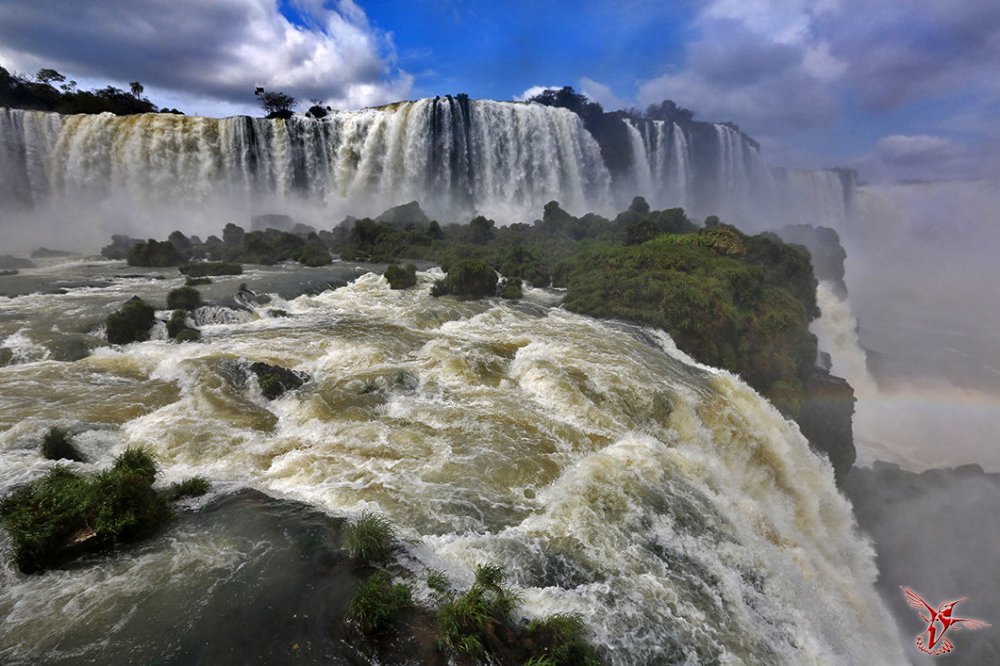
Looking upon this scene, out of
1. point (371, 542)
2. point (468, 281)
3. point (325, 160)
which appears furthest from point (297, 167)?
point (371, 542)

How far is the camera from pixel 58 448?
7059 mm

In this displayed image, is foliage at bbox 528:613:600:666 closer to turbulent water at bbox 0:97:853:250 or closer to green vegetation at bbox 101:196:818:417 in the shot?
green vegetation at bbox 101:196:818:417

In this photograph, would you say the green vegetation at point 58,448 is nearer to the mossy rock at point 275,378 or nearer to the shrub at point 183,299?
the mossy rock at point 275,378

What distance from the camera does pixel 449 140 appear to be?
1558 inches

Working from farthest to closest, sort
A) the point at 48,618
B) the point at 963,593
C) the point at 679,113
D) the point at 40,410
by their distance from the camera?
the point at 679,113
the point at 963,593
the point at 40,410
the point at 48,618

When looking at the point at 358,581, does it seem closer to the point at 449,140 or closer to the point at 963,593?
the point at 963,593

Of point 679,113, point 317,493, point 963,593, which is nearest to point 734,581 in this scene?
point 317,493

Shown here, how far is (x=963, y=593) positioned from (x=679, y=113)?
294 ft

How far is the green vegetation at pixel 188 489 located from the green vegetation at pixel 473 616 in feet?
12.5

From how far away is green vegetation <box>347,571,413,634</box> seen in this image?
4281 mm

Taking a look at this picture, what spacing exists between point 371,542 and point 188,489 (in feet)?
9.42

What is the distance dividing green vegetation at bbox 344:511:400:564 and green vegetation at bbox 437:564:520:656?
3.15ft

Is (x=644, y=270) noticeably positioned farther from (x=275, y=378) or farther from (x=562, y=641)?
(x=562, y=641)

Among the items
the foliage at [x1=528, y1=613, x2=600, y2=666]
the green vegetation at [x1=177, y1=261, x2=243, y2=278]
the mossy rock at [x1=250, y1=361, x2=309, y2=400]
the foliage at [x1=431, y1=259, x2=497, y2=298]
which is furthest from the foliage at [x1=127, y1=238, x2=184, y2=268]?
the foliage at [x1=528, y1=613, x2=600, y2=666]
